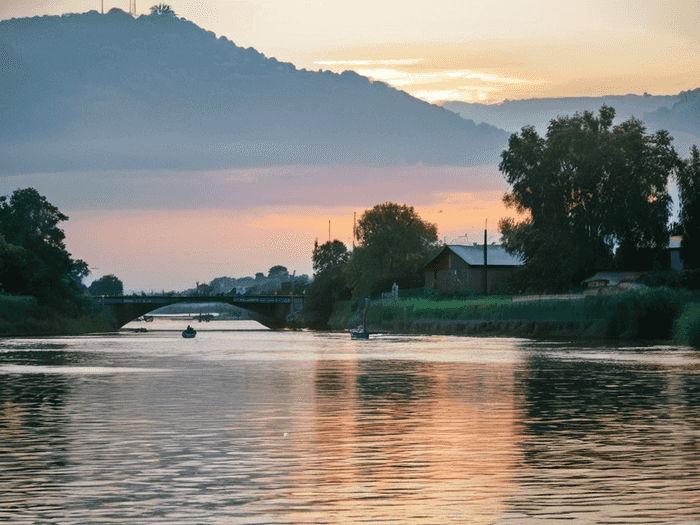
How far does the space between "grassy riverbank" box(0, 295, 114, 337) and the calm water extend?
10043 cm

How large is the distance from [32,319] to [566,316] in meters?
75.6

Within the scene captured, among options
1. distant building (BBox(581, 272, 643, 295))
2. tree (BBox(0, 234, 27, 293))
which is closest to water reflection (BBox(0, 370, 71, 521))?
distant building (BBox(581, 272, 643, 295))

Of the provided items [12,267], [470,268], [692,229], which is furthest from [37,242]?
[692,229]

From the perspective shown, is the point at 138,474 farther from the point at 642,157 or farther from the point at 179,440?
the point at 642,157

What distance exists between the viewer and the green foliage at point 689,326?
96688mm

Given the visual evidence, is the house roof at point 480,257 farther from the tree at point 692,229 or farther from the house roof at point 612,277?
the tree at point 692,229

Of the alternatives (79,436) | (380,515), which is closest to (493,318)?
(79,436)

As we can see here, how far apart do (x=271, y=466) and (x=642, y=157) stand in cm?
12266

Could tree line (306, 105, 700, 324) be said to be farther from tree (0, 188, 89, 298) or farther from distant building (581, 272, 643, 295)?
tree (0, 188, 89, 298)

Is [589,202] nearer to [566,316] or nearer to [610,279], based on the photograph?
[610,279]

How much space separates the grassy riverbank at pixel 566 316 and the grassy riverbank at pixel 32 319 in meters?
46.8

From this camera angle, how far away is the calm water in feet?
66.8

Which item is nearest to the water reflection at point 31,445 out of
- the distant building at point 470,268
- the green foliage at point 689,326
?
the green foliage at point 689,326

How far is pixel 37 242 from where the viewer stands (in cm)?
16988
